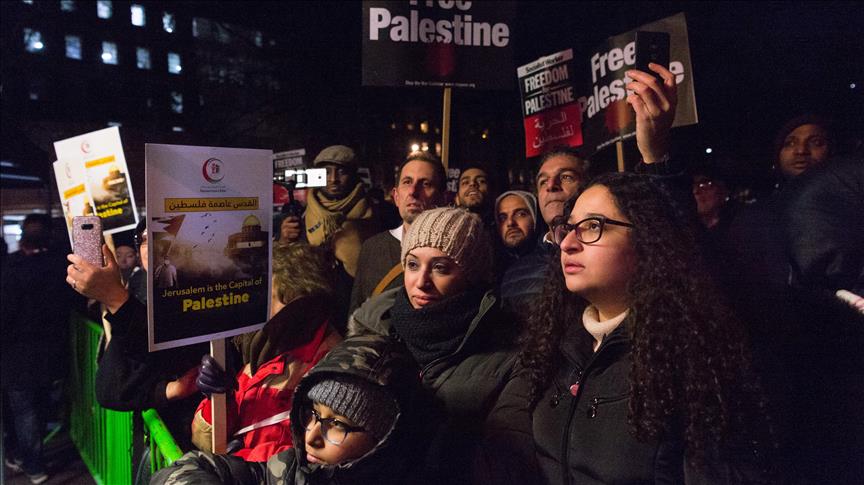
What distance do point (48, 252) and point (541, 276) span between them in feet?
17.4

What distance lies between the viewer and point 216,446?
221 centimetres

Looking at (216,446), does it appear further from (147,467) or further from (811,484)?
(811,484)

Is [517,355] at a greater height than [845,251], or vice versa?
[845,251]

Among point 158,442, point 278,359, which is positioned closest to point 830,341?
point 278,359

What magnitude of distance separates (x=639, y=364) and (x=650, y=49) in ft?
4.95

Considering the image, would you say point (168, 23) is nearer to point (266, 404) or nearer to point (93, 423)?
point (93, 423)

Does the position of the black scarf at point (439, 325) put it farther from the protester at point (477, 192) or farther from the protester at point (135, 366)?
the protester at point (477, 192)

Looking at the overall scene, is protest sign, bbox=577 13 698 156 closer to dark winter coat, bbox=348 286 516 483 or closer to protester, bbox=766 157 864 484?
protester, bbox=766 157 864 484

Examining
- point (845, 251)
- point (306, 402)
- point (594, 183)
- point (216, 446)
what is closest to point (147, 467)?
point (216, 446)

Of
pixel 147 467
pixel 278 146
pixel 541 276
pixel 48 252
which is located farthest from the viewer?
pixel 278 146

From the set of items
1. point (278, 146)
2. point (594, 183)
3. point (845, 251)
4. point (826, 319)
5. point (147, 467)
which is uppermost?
point (278, 146)

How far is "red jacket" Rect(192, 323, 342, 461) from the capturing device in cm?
251

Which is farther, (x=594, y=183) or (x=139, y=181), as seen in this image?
(x=139, y=181)

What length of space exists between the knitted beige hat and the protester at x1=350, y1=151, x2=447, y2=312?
3.45ft
